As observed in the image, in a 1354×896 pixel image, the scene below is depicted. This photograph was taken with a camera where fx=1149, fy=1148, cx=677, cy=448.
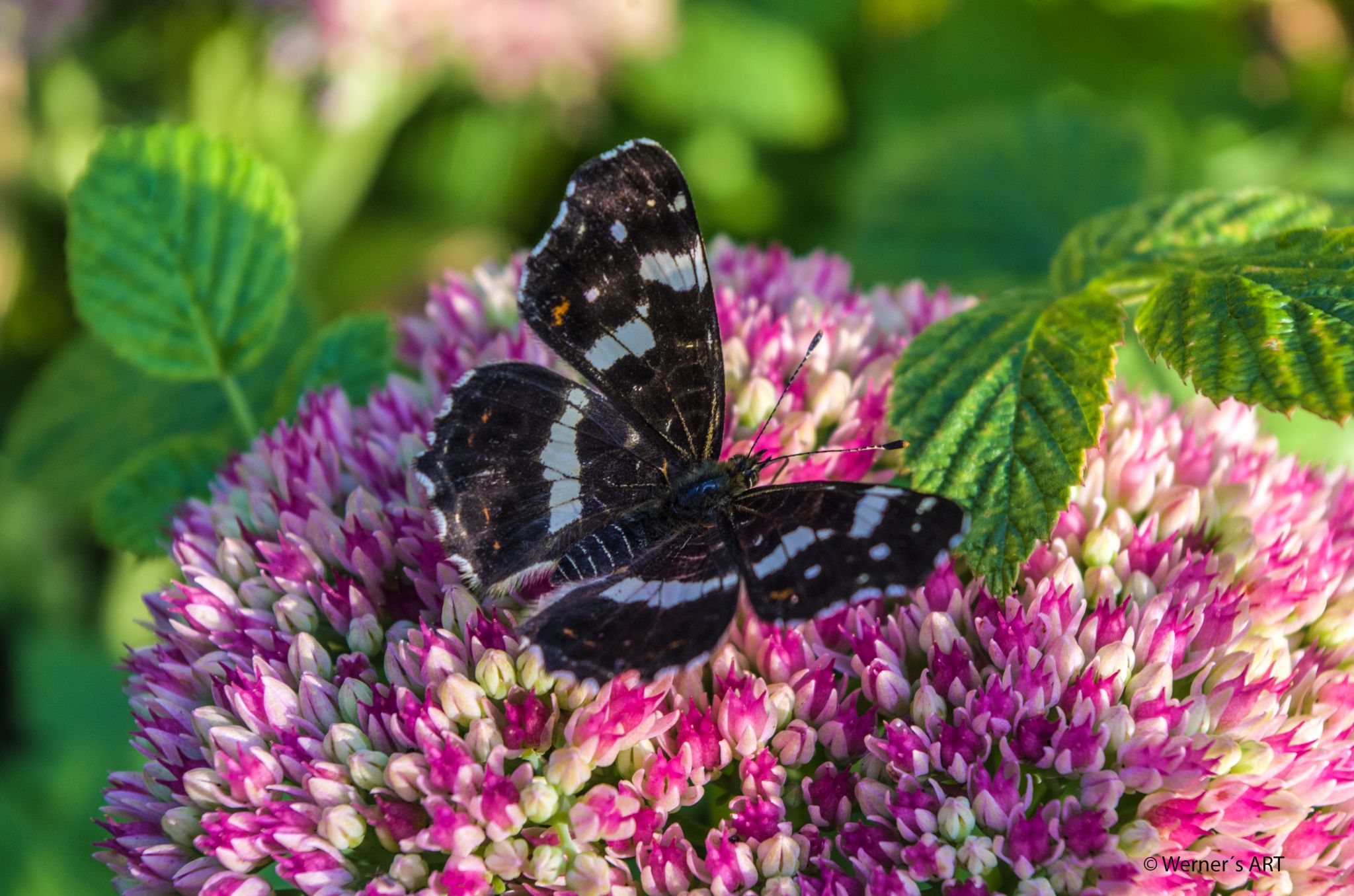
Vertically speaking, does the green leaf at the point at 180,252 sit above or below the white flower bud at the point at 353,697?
above

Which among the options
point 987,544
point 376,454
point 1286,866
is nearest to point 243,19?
point 376,454

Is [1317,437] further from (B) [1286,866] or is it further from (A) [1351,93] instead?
(B) [1286,866]

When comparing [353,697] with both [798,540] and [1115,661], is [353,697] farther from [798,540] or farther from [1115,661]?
[1115,661]

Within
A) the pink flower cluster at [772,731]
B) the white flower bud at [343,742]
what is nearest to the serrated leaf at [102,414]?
the pink flower cluster at [772,731]

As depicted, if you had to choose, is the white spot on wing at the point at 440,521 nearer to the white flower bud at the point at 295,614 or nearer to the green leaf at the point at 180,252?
the white flower bud at the point at 295,614

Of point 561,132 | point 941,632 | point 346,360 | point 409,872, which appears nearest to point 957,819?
point 941,632

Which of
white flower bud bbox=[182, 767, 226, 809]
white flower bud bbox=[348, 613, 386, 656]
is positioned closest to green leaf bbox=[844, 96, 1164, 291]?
white flower bud bbox=[348, 613, 386, 656]
